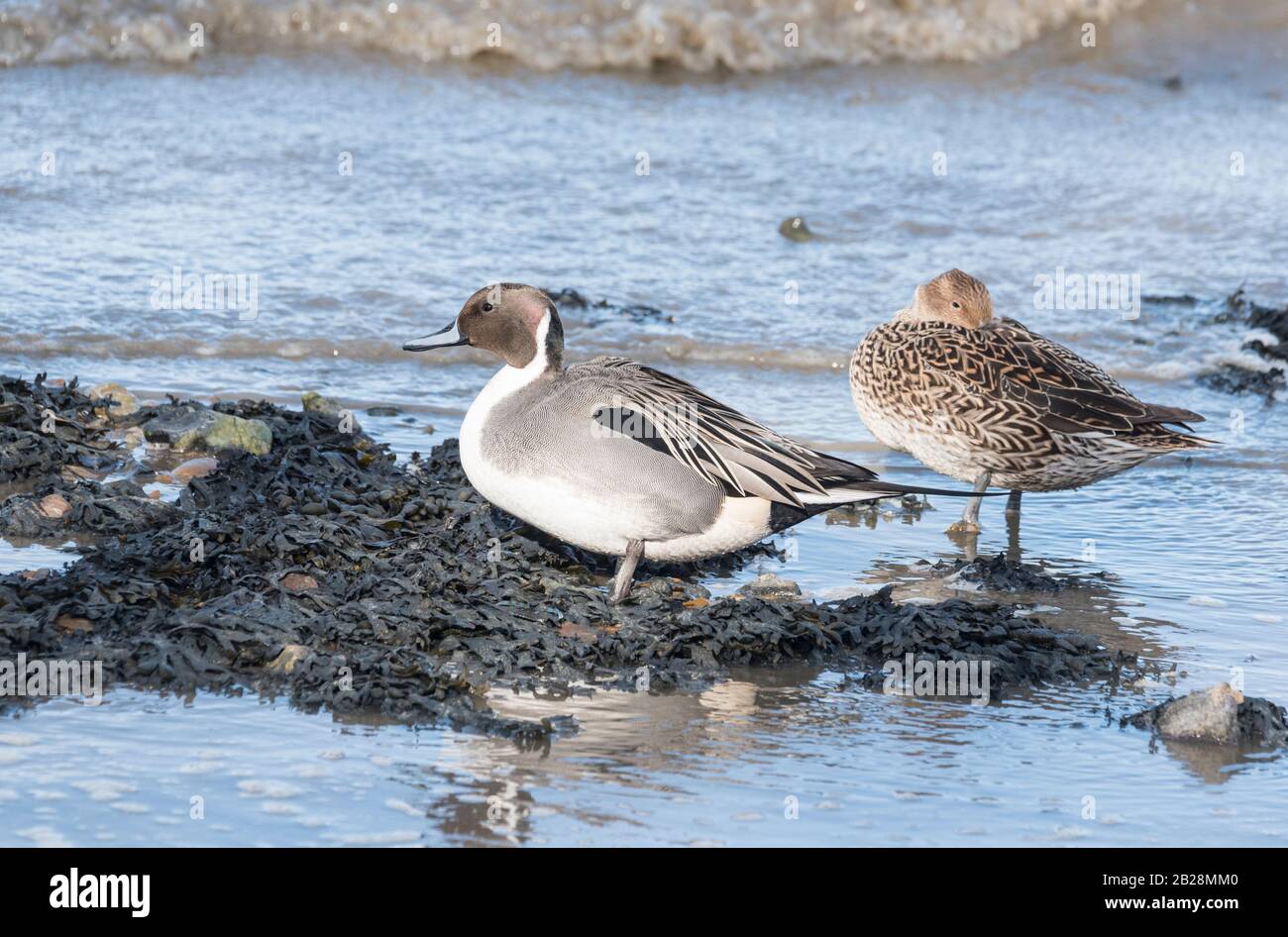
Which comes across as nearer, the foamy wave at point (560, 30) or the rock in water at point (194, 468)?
the rock in water at point (194, 468)

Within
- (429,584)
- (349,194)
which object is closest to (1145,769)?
(429,584)

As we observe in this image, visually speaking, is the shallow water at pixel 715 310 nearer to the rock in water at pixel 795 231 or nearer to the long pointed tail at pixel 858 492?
the rock in water at pixel 795 231

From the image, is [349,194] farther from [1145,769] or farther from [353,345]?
[1145,769]

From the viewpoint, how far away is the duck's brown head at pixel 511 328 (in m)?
5.60

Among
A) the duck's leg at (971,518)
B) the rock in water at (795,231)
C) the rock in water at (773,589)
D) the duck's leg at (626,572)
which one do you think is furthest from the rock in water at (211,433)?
the rock in water at (795,231)

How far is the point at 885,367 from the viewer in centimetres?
684

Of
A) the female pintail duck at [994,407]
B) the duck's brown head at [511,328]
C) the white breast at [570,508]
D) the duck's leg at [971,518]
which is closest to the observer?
the white breast at [570,508]

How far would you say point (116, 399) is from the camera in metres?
7.18

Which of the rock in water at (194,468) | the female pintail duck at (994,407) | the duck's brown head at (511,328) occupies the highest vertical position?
the duck's brown head at (511,328)

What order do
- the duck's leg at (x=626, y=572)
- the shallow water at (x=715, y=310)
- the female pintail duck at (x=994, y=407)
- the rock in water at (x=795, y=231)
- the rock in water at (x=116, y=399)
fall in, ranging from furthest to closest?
the rock in water at (x=795, y=231) → the rock in water at (x=116, y=399) → the female pintail duck at (x=994, y=407) → the duck's leg at (x=626, y=572) → the shallow water at (x=715, y=310)

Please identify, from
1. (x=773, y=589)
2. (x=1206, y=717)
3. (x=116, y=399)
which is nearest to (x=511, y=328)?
(x=773, y=589)

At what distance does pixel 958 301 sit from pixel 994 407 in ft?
2.20

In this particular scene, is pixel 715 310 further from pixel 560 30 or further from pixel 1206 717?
pixel 560 30
